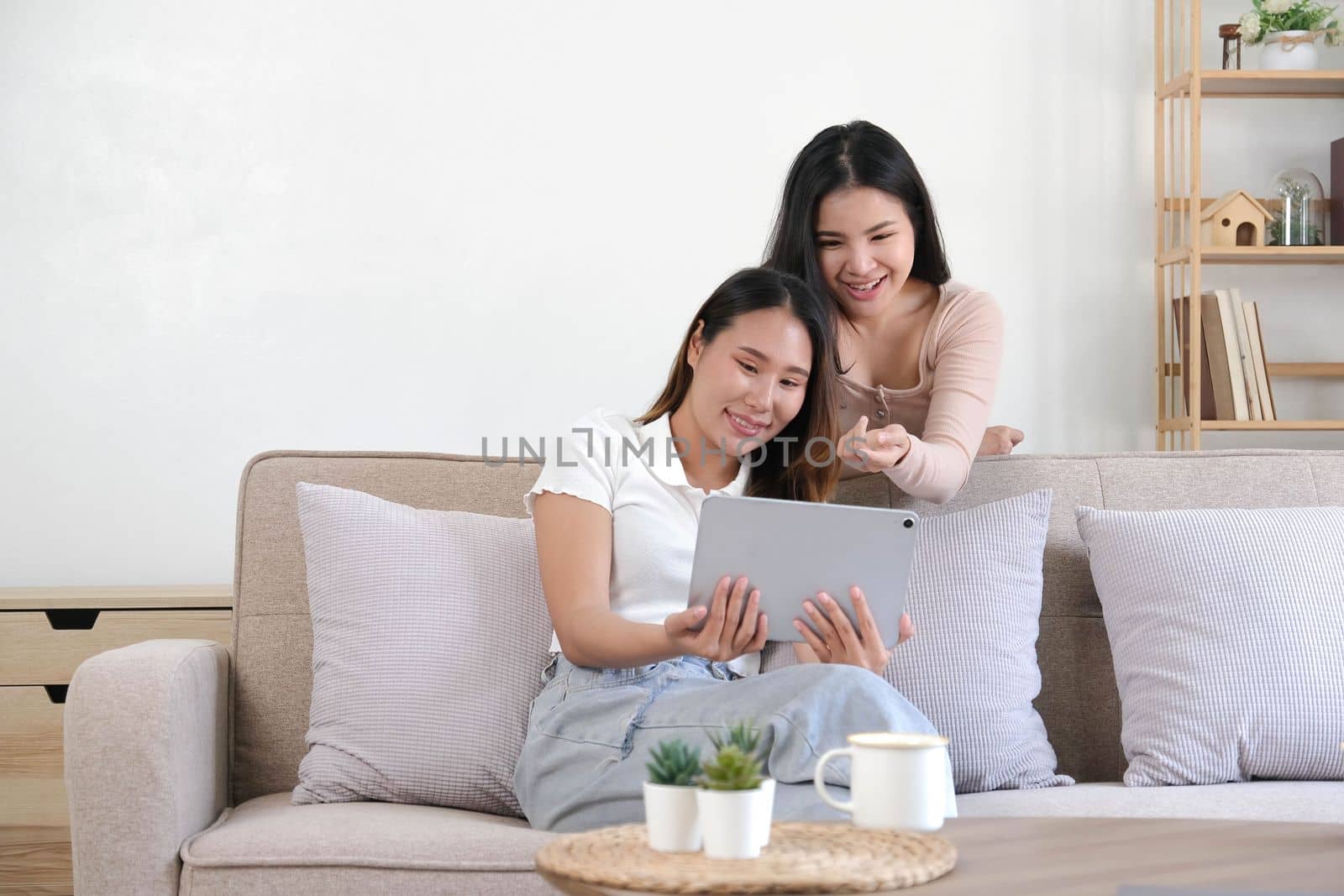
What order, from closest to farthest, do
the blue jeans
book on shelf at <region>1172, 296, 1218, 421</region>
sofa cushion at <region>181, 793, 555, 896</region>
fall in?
the blue jeans
sofa cushion at <region>181, 793, 555, 896</region>
book on shelf at <region>1172, 296, 1218, 421</region>

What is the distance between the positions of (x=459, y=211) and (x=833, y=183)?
1223 mm

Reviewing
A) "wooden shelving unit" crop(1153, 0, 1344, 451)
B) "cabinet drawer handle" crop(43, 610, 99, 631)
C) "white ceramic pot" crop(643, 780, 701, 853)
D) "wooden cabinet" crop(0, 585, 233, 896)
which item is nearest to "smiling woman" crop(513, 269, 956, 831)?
"white ceramic pot" crop(643, 780, 701, 853)

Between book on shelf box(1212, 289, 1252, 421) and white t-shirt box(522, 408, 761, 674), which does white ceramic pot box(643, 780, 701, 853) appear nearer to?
white t-shirt box(522, 408, 761, 674)

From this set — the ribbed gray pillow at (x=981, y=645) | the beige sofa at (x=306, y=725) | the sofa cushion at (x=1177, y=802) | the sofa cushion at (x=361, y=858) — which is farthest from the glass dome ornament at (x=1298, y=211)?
the sofa cushion at (x=361, y=858)

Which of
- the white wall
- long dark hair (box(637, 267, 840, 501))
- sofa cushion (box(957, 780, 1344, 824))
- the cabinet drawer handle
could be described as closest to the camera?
sofa cushion (box(957, 780, 1344, 824))

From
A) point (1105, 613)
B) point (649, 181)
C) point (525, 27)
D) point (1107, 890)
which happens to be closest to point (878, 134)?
point (1105, 613)

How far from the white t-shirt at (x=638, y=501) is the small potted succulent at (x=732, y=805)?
0.72 meters

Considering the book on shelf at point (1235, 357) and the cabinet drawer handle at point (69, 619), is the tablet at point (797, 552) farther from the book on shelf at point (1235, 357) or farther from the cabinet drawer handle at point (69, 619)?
the book on shelf at point (1235, 357)

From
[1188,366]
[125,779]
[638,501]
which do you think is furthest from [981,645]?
[1188,366]

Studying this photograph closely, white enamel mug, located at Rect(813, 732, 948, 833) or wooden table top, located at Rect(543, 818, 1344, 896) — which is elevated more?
white enamel mug, located at Rect(813, 732, 948, 833)

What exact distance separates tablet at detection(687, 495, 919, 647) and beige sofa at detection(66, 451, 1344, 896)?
36 cm

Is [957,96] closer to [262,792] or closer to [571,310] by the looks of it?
[571,310]

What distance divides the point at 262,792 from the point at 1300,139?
279 centimetres

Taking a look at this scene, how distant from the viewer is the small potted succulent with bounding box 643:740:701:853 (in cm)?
95
